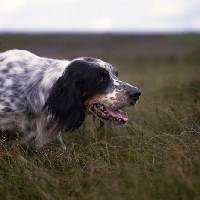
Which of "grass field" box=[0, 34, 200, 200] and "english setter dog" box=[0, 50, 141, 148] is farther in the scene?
"english setter dog" box=[0, 50, 141, 148]

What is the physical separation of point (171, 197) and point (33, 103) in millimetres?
2260

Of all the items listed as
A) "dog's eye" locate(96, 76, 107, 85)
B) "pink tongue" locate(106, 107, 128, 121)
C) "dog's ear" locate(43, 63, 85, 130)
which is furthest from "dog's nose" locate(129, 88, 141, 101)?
"dog's ear" locate(43, 63, 85, 130)

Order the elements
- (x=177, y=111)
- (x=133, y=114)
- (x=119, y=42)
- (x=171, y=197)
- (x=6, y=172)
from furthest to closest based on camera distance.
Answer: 1. (x=119, y=42)
2. (x=133, y=114)
3. (x=177, y=111)
4. (x=6, y=172)
5. (x=171, y=197)

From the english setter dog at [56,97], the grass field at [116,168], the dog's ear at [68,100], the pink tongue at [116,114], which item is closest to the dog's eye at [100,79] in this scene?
the english setter dog at [56,97]

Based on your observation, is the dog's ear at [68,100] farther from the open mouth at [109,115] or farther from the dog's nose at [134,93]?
the dog's nose at [134,93]

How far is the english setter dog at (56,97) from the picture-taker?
434cm

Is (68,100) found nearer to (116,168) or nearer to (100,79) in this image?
(100,79)

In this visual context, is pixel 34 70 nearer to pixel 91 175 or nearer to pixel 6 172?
pixel 6 172

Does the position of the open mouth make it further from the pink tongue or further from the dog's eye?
the dog's eye

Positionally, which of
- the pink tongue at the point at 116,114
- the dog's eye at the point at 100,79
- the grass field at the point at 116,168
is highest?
the dog's eye at the point at 100,79

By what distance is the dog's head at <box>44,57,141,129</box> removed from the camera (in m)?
4.29

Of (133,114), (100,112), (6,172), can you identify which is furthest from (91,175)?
(133,114)

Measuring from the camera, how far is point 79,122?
4.42 m

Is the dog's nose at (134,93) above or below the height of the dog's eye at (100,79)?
below
